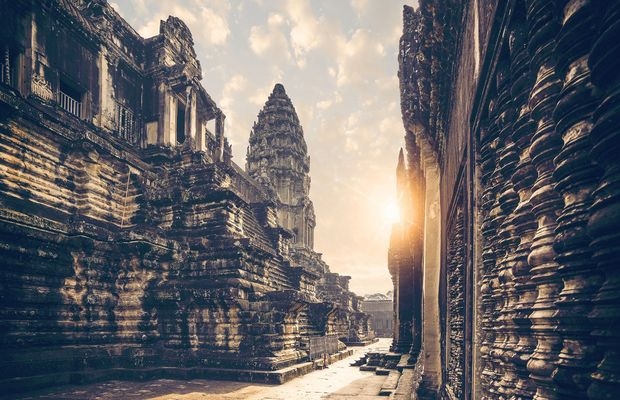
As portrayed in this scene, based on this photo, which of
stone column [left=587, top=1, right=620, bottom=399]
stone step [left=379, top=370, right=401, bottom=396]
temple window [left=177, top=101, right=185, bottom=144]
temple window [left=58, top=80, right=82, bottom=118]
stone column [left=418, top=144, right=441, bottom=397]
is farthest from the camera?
temple window [left=177, top=101, right=185, bottom=144]

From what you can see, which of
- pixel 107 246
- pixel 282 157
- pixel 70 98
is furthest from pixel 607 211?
pixel 282 157

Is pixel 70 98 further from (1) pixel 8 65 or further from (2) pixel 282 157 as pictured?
(2) pixel 282 157

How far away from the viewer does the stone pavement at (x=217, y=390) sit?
7898mm

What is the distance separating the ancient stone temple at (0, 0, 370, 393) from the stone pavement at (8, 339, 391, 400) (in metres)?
0.53

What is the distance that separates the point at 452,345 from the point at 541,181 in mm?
5047

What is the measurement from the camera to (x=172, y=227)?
45.8 ft

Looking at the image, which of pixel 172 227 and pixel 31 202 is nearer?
pixel 31 202

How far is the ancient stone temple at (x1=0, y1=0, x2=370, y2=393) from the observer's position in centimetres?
898

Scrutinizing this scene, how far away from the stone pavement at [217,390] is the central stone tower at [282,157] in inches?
950

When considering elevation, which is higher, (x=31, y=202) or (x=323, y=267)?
(x=31, y=202)

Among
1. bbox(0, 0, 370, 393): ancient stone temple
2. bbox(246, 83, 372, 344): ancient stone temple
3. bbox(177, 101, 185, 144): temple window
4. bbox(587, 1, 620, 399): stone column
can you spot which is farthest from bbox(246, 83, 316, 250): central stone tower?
bbox(587, 1, 620, 399): stone column

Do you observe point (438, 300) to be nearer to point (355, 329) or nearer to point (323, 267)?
point (355, 329)

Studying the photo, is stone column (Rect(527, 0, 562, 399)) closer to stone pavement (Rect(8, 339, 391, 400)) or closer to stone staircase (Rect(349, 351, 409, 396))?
stone pavement (Rect(8, 339, 391, 400))

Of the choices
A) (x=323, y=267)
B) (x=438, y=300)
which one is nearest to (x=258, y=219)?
(x=438, y=300)
